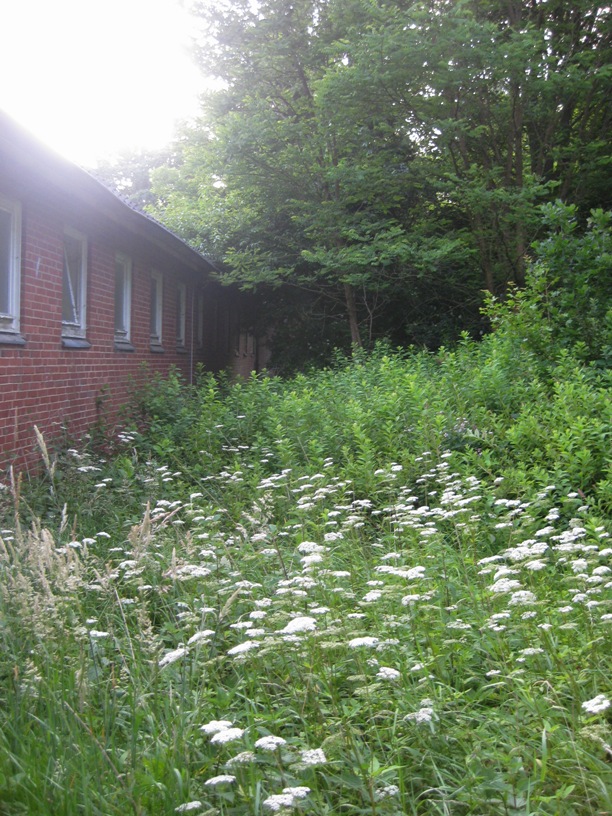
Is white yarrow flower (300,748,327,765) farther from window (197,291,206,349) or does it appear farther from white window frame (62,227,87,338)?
window (197,291,206,349)

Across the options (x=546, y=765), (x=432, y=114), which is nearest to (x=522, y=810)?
(x=546, y=765)

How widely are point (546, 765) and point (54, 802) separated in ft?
4.51

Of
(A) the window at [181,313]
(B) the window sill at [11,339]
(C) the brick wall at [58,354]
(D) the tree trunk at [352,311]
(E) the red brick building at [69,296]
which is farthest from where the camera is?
(D) the tree trunk at [352,311]

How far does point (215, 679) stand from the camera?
3102 mm

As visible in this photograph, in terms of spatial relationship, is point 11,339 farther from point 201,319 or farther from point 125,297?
point 201,319

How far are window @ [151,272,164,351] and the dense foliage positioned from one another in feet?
10.9

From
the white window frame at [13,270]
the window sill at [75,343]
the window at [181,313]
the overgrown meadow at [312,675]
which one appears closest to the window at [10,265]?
the white window frame at [13,270]

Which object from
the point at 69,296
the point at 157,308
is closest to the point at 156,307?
the point at 157,308

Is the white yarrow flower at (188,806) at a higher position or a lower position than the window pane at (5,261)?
lower

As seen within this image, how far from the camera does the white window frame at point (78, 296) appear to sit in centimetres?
982

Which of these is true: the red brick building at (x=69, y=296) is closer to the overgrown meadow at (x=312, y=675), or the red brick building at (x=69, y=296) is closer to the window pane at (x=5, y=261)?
the window pane at (x=5, y=261)

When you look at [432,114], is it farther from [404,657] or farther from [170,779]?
[170,779]

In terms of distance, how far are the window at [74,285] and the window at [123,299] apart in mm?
1604

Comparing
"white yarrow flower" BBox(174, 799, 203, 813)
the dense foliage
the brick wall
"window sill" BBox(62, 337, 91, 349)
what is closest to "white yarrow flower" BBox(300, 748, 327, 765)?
"white yarrow flower" BBox(174, 799, 203, 813)
